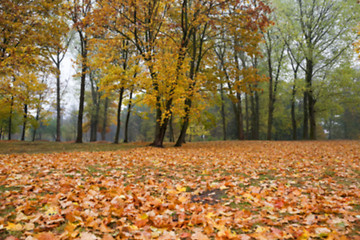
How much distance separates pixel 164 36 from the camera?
13.9 metres

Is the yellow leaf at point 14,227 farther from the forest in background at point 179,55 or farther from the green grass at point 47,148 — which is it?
the forest in background at point 179,55

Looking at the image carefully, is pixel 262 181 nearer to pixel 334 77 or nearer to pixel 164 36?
pixel 164 36

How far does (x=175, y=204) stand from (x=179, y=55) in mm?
10500

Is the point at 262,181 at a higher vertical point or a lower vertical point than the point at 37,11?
lower

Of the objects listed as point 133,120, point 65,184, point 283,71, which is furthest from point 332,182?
point 133,120

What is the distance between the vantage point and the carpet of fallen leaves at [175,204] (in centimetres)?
252

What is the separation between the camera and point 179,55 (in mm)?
12578

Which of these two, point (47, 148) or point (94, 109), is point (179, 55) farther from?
point (94, 109)

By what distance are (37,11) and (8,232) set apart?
13.0 meters

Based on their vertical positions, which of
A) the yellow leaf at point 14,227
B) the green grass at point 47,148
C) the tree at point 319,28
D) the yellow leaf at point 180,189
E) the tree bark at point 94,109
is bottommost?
the yellow leaf at point 14,227

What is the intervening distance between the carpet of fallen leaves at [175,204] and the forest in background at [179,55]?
666 cm

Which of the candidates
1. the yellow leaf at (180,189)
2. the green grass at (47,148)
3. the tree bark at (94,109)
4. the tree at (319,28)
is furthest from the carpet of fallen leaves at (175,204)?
the tree bark at (94,109)

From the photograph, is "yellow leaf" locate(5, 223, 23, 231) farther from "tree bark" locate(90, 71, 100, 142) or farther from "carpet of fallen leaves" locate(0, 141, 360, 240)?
"tree bark" locate(90, 71, 100, 142)

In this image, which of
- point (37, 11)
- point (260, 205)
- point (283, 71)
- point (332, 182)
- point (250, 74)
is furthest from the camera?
point (283, 71)
